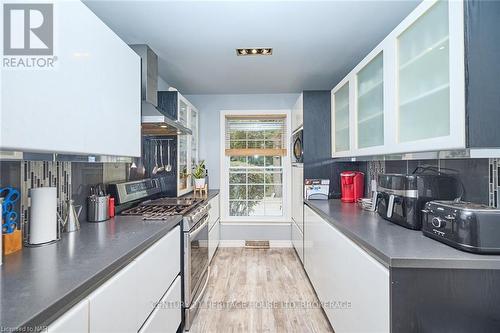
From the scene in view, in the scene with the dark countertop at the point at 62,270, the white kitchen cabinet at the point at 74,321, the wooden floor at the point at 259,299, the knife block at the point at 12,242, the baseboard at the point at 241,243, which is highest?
the knife block at the point at 12,242

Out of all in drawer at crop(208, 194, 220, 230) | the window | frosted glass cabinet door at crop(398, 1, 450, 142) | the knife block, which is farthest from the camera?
the window

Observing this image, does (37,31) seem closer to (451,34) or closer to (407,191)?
(451,34)

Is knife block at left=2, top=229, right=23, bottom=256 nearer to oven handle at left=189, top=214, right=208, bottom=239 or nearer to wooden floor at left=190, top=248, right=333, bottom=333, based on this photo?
oven handle at left=189, top=214, right=208, bottom=239

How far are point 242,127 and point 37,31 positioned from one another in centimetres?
336

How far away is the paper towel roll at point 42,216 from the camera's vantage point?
130cm

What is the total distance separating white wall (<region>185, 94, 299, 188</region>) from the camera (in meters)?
4.23

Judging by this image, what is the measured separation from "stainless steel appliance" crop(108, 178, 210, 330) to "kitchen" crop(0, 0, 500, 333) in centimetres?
2

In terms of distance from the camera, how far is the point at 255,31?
215 cm

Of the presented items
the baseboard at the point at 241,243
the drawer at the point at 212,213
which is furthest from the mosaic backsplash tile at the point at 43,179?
the baseboard at the point at 241,243

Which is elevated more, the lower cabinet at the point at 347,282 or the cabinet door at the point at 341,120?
the cabinet door at the point at 341,120

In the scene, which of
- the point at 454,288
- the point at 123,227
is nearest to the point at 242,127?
the point at 123,227

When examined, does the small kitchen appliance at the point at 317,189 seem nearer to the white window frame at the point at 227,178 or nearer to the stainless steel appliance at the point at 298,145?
the stainless steel appliance at the point at 298,145

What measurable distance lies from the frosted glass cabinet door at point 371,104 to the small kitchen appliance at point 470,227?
81 centimetres

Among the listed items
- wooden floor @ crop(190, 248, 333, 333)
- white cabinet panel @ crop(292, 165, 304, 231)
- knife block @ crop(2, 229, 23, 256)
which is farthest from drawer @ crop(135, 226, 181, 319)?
white cabinet panel @ crop(292, 165, 304, 231)
